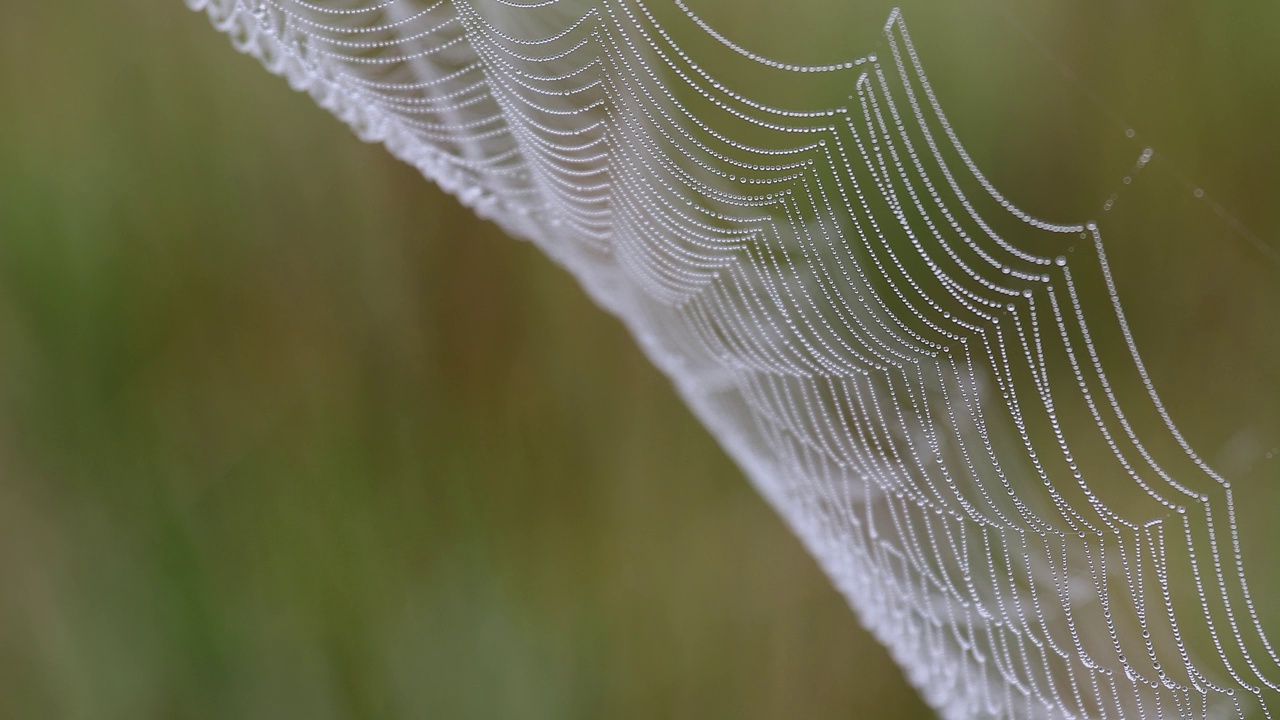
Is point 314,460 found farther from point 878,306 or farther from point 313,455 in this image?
point 878,306

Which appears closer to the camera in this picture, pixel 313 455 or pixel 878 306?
pixel 878 306

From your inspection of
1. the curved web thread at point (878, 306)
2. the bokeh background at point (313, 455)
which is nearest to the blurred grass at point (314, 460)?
the bokeh background at point (313, 455)

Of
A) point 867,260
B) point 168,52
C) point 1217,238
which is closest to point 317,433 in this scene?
point 168,52

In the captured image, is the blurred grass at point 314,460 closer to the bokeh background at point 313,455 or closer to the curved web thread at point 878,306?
the bokeh background at point 313,455

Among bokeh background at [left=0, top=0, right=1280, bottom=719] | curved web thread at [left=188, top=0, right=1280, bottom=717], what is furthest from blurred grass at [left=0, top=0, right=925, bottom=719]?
curved web thread at [left=188, top=0, right=1280, bottom=717]

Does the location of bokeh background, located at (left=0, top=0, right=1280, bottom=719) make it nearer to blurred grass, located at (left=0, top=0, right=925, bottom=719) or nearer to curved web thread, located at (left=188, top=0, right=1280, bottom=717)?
blurred grass, located at (left=0, top=0, right=925, bottom=719)

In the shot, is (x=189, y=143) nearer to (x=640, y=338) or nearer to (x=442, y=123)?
(x=442, y=123)

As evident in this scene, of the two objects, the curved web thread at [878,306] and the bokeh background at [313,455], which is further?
the bokeh background at [313,455]

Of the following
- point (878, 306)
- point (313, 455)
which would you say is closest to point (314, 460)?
point (313, 455)
